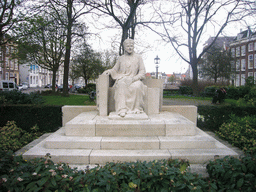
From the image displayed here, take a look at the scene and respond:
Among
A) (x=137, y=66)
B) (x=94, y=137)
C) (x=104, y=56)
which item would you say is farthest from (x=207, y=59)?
(x=94, y=137)

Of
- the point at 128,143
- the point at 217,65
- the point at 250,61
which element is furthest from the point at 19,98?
the point at 250,61

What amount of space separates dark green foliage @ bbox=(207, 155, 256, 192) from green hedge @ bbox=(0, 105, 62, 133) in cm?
561

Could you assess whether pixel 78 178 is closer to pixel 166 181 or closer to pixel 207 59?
pixel 166 181

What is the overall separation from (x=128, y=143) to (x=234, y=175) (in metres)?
2.08

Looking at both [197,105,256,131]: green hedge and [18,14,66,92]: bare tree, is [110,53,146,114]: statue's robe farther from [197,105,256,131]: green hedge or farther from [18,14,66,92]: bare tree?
[18,14,66,92]: bare tree

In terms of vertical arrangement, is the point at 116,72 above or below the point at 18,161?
above

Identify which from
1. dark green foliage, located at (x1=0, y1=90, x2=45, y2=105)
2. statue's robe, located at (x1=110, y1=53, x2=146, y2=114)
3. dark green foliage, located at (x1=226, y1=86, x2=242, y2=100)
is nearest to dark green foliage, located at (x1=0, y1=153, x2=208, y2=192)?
statue's robe, located at (x1=110, y1=53, x2=146, y2=114)

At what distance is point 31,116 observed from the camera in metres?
7.12

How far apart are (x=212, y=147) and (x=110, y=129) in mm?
2285

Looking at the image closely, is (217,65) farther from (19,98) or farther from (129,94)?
(19,98)

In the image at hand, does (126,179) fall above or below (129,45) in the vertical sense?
below

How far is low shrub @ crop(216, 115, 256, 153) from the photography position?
5121 mm

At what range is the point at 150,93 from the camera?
6062 mm

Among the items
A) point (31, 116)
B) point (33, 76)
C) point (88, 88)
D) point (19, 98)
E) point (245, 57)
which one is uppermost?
point (245, 57)
